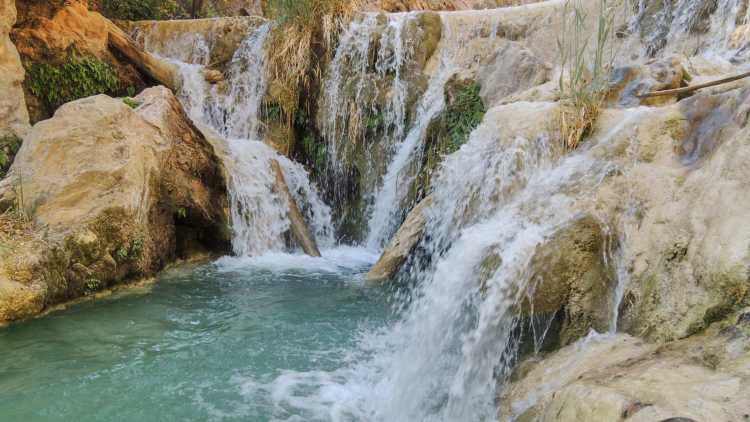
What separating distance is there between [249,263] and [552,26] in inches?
237

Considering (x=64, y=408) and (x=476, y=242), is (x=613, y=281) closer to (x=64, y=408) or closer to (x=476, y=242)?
(x=476, y=242)

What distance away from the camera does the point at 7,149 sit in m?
6.03

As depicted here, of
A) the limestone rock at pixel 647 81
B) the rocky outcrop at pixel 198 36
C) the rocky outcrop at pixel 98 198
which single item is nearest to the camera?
the limestone rock at pixel 647 81

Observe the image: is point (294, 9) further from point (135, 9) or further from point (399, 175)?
point (135, 9)

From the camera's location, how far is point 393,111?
7.75 metres

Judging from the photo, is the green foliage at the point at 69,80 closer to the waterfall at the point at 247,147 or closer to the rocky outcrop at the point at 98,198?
the waterfall at the point at 247,147

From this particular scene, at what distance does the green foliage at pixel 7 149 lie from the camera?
5789 millimetres

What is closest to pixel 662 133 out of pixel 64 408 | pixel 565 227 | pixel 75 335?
pixel 565 227

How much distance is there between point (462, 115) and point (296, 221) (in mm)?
2667

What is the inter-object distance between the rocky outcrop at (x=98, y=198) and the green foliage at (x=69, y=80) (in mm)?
1661

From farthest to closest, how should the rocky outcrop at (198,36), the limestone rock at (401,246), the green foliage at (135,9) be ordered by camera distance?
the green foliage at (135,9)
the rocky outcrop at (198,36)
the limestone rock at (401,246)

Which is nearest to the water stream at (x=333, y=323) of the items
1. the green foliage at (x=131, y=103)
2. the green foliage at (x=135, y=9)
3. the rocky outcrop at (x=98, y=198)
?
the rocky outcrop at (x=98, y=198)

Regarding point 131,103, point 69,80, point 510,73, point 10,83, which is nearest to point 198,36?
point 69,80

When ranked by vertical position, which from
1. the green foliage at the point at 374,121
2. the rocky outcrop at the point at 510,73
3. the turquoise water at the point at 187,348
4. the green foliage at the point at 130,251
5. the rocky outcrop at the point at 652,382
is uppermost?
the rocky outcrop at the point at 510,73
